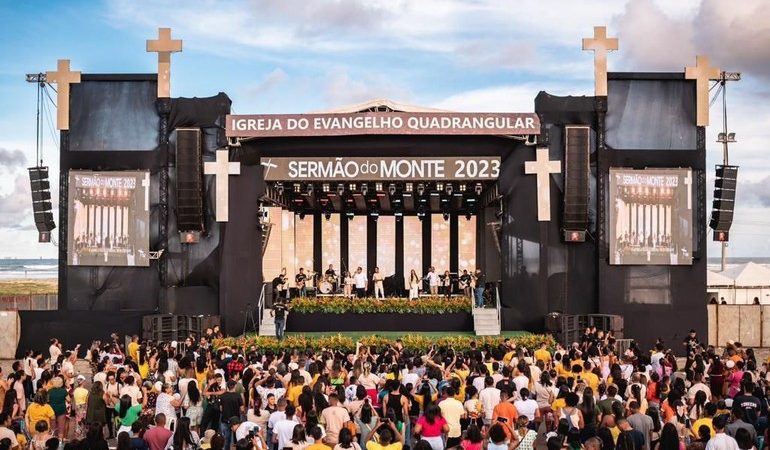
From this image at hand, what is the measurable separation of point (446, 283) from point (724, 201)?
10.2 metres

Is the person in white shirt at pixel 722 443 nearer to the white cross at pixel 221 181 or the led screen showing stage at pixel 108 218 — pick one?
the white cross at pixel 221 181

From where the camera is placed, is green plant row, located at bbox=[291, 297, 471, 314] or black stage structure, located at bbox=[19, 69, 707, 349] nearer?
black stage structure, located at bbox=[19, 69, 707, 349]

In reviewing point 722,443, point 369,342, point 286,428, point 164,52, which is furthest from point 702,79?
point 286,428

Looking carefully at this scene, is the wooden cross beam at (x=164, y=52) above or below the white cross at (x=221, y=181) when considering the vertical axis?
above

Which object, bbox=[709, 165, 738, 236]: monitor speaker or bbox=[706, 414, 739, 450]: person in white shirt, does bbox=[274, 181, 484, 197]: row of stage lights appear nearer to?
bbox=[709, 165, 738, 236]: monitor speaker

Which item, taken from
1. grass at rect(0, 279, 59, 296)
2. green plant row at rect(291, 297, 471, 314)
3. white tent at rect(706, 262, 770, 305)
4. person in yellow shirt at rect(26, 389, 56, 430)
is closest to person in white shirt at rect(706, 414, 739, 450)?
person in yellow shirt at rect(26, 389, 56, 430)

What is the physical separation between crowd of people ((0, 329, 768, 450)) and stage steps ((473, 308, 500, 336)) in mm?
9998

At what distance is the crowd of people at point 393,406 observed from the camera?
9.95m

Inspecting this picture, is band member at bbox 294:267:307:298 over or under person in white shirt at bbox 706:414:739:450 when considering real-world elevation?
over

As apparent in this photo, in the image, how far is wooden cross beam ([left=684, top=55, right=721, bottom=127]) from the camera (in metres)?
27.0

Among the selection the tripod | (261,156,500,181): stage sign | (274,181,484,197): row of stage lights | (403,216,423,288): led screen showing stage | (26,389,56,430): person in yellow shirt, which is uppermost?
(261,156,500,181): stage sign

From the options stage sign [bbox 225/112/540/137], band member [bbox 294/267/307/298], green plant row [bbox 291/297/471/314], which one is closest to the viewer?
stage sign [bbox 225/112/540/137]

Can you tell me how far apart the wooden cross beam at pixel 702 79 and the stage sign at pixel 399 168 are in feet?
20.1

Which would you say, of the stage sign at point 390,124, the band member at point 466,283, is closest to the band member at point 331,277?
the band member at point 466,283
